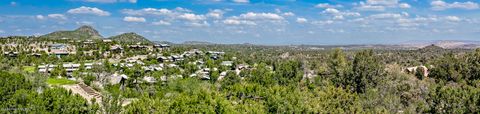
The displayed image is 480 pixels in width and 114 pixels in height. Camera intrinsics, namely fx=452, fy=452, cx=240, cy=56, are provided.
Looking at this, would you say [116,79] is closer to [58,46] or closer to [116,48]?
[116,48]

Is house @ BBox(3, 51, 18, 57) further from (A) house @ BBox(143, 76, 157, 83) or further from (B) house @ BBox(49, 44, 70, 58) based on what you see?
(A) house @ BBox(143, 76, 157, 83)

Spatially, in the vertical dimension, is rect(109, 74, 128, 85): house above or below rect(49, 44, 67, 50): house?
below

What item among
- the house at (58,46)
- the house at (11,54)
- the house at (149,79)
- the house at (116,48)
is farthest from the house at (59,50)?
the house at (149,79)

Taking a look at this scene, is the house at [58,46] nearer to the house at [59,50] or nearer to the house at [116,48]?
the house at [59,50]

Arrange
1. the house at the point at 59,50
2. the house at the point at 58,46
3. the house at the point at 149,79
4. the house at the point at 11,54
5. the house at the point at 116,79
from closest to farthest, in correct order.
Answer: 1. the house at the point at 116,79
2. the house at the point at 149,79
3. the house at the point at 11,54
4. the house at the point at 59,50
5. the house at the point at 58,46

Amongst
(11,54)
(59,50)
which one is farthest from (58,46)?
(11,54)

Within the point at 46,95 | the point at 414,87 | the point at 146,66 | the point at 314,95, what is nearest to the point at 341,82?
the point at 414,87

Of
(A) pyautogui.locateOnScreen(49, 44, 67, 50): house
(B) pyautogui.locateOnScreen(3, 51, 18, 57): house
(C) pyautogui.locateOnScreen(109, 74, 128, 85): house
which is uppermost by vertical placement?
(A) pyautogui.locateOnScreen(49, 44, 67, 50): house

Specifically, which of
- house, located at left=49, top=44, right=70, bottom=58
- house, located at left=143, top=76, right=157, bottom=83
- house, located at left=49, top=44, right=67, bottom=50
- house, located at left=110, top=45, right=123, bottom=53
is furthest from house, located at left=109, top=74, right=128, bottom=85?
house, located at left=49, top=44, right=67, bottom=50

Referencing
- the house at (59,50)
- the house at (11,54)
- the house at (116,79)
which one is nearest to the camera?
the house at (116,79)

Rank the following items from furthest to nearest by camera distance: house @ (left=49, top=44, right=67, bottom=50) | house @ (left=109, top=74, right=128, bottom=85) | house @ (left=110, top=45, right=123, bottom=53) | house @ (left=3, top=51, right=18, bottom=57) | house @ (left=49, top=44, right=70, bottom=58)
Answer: house @ (left=110, top=45, right=123, bottom=53), house @ (left=49, top=44, right=67, bottom=50), house @ (left=49, top=44, right=70, bottom=58), house @ (left=3, top=51, right=18, bottom=57), house @ (left=109, top=74, right=128, bottom=85)

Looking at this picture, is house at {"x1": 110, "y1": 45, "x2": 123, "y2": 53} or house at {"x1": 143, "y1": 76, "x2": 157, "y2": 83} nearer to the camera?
house at {"x1": 143, "y1": 76, "x2": 157, "y2": 83}

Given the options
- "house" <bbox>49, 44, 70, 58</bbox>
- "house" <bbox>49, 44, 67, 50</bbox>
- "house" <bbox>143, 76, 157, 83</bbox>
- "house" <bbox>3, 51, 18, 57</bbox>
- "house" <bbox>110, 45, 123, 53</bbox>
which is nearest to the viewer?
"house" <bbox>143, 76, 157, 83</bbox>
